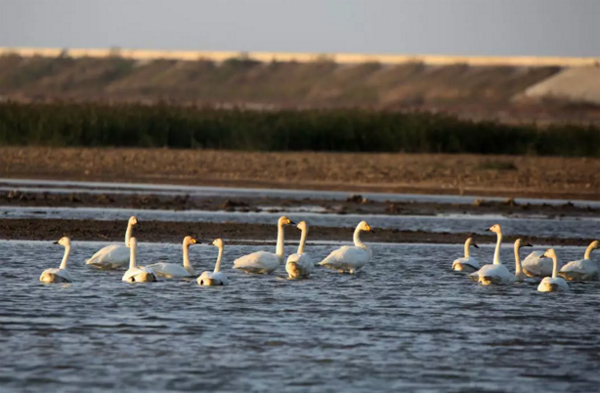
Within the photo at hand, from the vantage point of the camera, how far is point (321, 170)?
31234mm

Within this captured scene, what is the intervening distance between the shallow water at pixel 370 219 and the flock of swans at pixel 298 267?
471 centimetres

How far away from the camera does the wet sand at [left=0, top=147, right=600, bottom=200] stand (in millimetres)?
29011

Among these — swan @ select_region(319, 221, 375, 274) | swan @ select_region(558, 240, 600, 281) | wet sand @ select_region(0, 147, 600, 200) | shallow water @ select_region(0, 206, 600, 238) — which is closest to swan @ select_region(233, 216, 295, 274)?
swan @ select_region(319, 221, 375, 274)

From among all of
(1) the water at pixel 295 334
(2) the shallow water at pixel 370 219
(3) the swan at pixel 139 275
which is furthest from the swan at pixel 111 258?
(2) the shallow water at pixel 370 219

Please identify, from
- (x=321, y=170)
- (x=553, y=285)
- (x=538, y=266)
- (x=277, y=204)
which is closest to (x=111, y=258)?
(x=553, y=285)

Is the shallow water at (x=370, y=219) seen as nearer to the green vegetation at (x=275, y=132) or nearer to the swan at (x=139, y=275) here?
the swan at (x=139, y=275)

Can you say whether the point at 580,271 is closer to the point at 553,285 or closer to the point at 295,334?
the point at 553,285

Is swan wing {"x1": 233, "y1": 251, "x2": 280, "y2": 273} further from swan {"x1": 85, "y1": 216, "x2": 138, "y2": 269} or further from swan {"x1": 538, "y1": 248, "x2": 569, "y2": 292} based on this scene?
swan {"x1": 538, "y1": 248, "x2": 569, "y2": 292}

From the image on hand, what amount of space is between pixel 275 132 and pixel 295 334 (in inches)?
1025

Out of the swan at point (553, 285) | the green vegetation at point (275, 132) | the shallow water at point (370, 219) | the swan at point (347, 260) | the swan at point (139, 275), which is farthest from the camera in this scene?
the green vegetation at point (275, 132)

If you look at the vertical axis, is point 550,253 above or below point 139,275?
above

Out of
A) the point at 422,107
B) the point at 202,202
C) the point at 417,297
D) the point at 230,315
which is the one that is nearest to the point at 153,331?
the point at 230,315

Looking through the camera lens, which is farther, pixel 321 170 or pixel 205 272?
pixel 321 170

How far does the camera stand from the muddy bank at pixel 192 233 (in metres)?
18.5
